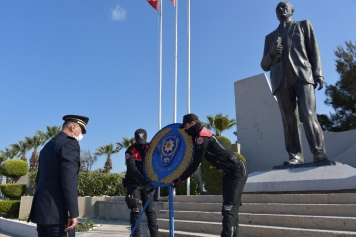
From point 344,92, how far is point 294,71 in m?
22.3

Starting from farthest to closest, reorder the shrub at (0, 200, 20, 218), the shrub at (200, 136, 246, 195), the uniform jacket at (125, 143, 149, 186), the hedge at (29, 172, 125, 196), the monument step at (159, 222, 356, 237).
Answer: the hedge at (29, 172, 125, 196)
the shrub at (0, 200, 20, 218)
the shrub at (200, 136, 246, 195)
the uniform jacket at (125, 143, 149, 186)
the monument step at (159, 222, 356, 237)

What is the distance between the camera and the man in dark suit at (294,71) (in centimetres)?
650

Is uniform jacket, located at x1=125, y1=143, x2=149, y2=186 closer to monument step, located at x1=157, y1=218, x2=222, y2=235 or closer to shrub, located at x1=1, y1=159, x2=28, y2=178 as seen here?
monument step, located at x1=157, y1=218, x2=222, y2=235

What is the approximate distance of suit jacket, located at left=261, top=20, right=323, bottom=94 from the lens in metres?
6.59

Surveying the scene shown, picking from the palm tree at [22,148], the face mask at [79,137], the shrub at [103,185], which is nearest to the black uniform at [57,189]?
the face mask at [79,137]

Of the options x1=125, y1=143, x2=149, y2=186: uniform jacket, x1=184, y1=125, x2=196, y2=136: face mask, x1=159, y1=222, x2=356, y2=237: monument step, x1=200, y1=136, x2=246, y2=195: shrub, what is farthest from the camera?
x1=200, y1=136, x2=246, y2=195: shrub

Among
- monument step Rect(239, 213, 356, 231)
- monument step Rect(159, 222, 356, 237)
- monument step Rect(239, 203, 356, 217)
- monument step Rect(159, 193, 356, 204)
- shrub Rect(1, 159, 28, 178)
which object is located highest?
shrub Rect(1, 159, 28, 178)

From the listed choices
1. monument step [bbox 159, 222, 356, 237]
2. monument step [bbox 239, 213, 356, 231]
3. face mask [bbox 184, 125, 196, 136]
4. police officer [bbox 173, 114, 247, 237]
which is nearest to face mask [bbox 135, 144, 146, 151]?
police officer [bbox 173, 114, 247, 237]

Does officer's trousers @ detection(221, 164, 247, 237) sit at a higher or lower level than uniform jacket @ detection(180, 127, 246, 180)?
lower

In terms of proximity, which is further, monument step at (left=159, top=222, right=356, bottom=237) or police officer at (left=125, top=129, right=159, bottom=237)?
police officer at (left=125, top=129, right=159, bottom=237)

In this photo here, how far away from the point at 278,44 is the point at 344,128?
21271 mm

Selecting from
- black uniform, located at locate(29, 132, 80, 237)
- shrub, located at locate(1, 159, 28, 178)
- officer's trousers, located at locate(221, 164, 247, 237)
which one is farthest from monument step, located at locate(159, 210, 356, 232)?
shrub, located at locate(1, 159, 28, 178)

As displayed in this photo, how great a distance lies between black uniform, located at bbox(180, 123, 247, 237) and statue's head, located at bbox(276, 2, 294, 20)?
13.7 ft

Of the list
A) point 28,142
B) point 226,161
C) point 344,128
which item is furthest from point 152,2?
point 28,142
